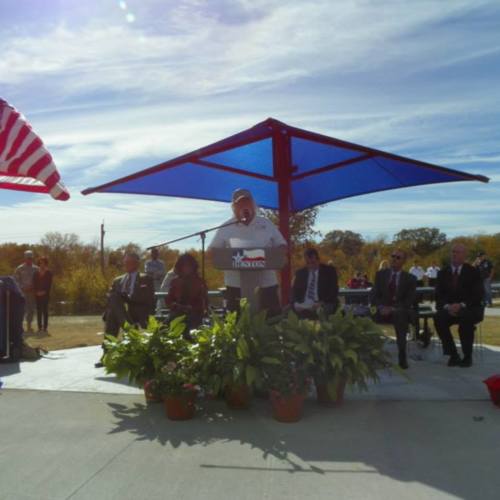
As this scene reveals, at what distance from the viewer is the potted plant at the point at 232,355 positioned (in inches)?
172

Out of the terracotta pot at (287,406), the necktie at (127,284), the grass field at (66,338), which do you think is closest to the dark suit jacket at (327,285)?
the terracotta pot at (287,406)

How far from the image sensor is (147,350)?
481cm

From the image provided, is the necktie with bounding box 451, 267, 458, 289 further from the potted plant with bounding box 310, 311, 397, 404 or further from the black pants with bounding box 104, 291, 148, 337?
the black pants with bounding box 104, 291, 148, 337

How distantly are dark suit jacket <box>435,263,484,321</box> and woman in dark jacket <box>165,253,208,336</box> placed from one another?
3.03 meters

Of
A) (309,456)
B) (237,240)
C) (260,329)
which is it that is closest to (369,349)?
(260,329)

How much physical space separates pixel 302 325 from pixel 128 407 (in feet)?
5.56

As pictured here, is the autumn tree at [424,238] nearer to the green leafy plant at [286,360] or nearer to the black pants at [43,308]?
the black pants at [43,308]

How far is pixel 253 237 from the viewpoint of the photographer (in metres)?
5.26

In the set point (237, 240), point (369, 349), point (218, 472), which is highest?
point (237, 240)

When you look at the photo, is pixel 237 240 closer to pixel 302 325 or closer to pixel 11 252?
pixel 302 325

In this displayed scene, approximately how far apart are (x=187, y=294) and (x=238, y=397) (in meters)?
2.00

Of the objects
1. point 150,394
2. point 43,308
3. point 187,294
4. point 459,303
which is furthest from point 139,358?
point 43,308

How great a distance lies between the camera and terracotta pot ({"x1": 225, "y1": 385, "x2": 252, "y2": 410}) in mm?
4645

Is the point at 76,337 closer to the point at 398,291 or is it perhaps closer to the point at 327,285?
the point at 327,285
